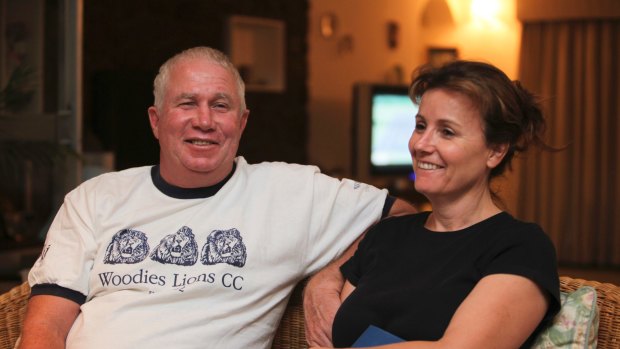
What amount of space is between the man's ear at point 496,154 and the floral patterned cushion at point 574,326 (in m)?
0.29

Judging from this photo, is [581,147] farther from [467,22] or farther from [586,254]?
[467,22]

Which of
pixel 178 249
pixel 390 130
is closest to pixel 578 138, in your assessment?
pixel 390 130

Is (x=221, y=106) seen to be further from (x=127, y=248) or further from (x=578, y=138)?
(x=578, y=138)

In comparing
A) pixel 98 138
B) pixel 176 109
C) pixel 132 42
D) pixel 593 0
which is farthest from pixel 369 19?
pixel 176 109

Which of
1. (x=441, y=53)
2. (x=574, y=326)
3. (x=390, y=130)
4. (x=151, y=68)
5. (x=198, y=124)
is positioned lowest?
(x=574, y=326)

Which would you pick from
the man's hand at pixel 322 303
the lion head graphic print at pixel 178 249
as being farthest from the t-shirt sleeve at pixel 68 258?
the man's hand at pixel 322 303

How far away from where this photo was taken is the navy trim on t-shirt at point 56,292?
1821 mm

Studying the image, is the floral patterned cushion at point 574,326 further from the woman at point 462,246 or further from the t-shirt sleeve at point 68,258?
the t-shirt sleeve at point 68,258

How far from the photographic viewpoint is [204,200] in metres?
1.89

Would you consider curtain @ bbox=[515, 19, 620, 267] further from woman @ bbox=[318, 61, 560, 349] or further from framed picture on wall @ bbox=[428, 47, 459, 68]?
woman @ bbox=[318, 61, 560, 349]

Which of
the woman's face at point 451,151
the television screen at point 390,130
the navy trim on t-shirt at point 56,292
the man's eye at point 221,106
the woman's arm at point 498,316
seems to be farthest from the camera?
the television screen at point 390,130

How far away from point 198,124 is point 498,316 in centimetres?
85

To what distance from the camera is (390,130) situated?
19.7ft

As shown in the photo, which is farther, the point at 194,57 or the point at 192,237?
the point at 194,57
